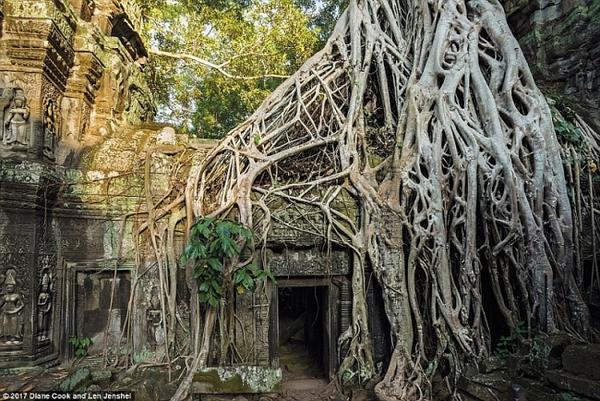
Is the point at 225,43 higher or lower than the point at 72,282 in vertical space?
higher

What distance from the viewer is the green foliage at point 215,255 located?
11.7ft

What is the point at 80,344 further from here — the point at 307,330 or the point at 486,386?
the point at 486,386

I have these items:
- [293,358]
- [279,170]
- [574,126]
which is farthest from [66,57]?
[574,126]

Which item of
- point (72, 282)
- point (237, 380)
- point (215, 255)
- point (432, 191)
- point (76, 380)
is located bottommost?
point (237, 380)

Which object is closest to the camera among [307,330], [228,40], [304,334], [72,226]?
[72,226]

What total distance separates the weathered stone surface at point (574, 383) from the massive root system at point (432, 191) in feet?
2.13

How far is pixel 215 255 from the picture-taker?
12.1 ft

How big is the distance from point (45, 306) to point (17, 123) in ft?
5.72

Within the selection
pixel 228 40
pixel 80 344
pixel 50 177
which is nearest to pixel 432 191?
pixel 50 177

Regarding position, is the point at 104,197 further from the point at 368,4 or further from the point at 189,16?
the point at 189,16

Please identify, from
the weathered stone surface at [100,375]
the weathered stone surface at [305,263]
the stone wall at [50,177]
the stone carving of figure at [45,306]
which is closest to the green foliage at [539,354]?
the weathered stone surface at [305,263]

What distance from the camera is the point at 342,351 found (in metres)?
4.09

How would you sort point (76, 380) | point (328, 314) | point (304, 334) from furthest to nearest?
1. point (304, 334)
2. point (328, 314)
3. point (76, 380)

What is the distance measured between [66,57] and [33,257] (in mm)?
2114
